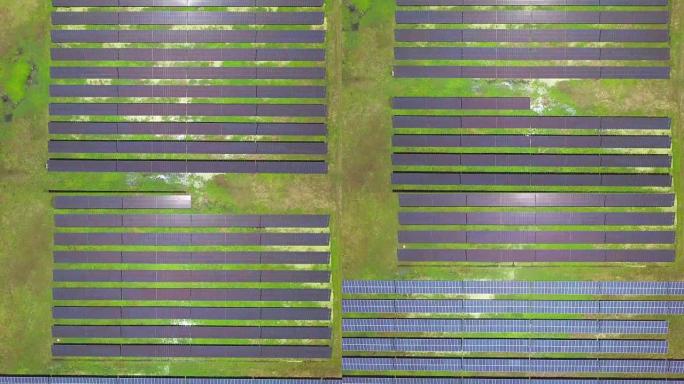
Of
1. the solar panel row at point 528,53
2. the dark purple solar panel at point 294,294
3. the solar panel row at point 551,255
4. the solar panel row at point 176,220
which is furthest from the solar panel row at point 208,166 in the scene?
the solar panel row at point 528,53

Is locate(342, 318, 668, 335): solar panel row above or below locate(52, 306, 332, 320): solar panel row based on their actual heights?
below

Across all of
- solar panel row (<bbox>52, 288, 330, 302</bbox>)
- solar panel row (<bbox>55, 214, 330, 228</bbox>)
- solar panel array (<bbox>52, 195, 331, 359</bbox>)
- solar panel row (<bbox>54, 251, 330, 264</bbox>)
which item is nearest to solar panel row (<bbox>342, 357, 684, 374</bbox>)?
solar panel array (<bbox>52, 195, 331, 359</bbox>)

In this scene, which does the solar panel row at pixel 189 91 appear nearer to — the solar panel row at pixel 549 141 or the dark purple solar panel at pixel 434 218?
the solar panel row at pixel 549 141

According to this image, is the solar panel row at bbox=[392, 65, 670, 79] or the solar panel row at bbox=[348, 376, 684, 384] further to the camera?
the solar panel row at bbox=[392, 65, 670, 79]

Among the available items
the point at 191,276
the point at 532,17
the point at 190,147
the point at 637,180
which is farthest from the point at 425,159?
the point at 191,276

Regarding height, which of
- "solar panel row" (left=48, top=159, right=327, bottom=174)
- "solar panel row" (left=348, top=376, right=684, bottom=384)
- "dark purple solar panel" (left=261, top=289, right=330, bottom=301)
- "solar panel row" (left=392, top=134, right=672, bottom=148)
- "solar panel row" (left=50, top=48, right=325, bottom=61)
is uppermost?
"solar panel row" (left=50, top=48, right=325, bottom=61)

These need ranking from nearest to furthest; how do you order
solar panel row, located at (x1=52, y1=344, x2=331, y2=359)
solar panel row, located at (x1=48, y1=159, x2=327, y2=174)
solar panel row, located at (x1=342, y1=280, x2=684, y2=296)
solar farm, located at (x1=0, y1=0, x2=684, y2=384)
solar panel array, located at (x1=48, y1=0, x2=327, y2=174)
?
1. solar panel row, located at (x1=342, y1=280, x2=684, y2=296)
2. solar farm, located at (x1=0, y1=0, x2=684, y2=384)
3. solar panel row, located at (x1=52, y1=344, x2=331, y2=359)
4. solar panel row, located at (x1=48, y1=159, x2=327, y2=174)
5. solar panel array, located at (x1=48, y1=0, x2=327, y2=174)

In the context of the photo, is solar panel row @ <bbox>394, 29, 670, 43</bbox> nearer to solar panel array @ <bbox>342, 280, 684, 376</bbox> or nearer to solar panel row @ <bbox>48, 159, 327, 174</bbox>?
solar panel row @ <bbox>48, 159, 327, 174</bbox>

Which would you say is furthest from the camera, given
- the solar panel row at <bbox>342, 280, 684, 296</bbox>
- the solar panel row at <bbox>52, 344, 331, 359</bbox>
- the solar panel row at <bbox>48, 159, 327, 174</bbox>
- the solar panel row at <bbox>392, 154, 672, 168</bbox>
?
the solar panel row at <bbox>48, 159, 327, 174</bbox>
